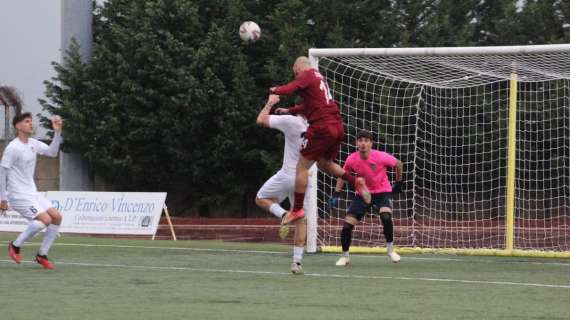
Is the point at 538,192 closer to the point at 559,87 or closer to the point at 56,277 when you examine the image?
the point at 559,87

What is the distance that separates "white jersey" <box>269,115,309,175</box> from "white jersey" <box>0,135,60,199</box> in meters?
2.73

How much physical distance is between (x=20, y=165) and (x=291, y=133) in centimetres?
336

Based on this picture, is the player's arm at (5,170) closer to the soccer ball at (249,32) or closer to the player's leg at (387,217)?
the player's leg at (387,217)

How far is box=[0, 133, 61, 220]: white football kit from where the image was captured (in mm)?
13906

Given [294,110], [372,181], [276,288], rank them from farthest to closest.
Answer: [372,181], [294,110], [276,288]

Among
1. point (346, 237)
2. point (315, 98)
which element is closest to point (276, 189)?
point (346, 237)

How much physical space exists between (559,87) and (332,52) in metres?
5.81

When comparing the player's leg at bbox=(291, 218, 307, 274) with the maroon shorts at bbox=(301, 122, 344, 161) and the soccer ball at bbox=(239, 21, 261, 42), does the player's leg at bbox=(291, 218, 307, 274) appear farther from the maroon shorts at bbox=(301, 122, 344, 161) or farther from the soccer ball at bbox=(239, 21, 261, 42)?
the soccer ball at bbox=(239, 21, 261, 42)

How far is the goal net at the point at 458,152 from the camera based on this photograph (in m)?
20.0

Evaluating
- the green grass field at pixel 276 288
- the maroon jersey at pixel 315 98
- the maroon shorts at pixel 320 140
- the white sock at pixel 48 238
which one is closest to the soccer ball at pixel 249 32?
the green grass field at pixel 276 288

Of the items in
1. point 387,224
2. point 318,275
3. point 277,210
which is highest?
point 277,210

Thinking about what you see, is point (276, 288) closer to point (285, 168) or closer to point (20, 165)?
point (285, 168)

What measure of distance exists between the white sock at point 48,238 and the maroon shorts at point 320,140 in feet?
11.2

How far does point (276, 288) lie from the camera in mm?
10648
